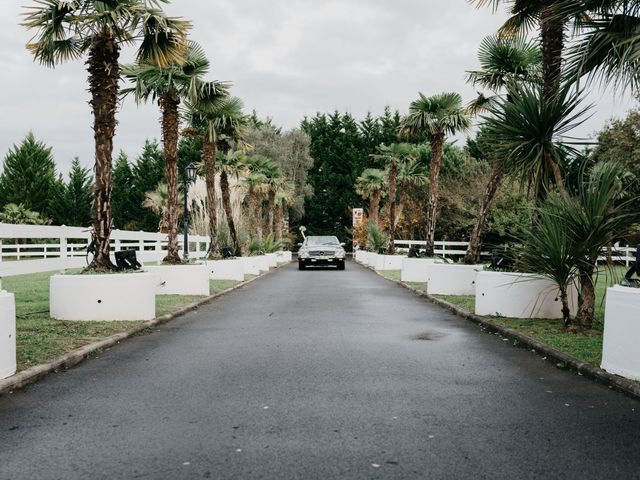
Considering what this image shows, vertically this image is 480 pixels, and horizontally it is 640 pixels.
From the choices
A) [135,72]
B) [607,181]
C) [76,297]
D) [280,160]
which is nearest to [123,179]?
[280,160]

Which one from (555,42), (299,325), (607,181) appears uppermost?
(555,42)

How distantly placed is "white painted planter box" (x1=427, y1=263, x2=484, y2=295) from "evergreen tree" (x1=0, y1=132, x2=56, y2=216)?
45404 mm

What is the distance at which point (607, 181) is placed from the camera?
8.42 meters

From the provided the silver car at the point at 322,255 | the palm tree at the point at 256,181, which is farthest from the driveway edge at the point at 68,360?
the palm tree at the point at 256,181

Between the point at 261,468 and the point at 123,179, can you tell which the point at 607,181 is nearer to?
the point at 261,468

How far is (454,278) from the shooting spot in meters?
16.0

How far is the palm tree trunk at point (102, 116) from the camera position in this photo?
1141 cm

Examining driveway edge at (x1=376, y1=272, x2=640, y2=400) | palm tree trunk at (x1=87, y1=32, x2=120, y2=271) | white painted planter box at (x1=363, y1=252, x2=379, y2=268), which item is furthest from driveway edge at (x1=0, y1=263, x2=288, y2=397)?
white painted planter box at (x1=363, y1=252, x2=379, y2=268)

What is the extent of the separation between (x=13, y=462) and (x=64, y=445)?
0.38 m

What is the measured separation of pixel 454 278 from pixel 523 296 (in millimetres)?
5149

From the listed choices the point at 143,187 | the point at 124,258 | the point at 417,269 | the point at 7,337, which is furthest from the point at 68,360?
the point at 143,187

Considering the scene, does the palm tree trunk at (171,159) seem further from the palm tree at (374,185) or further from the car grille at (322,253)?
the palm tree at (374,185)

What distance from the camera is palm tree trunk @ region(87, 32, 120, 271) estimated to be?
37.4 feet

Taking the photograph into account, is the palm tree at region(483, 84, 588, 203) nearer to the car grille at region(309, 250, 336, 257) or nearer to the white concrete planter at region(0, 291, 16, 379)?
the white concrete planter at region(0, 291, 16, 379)
